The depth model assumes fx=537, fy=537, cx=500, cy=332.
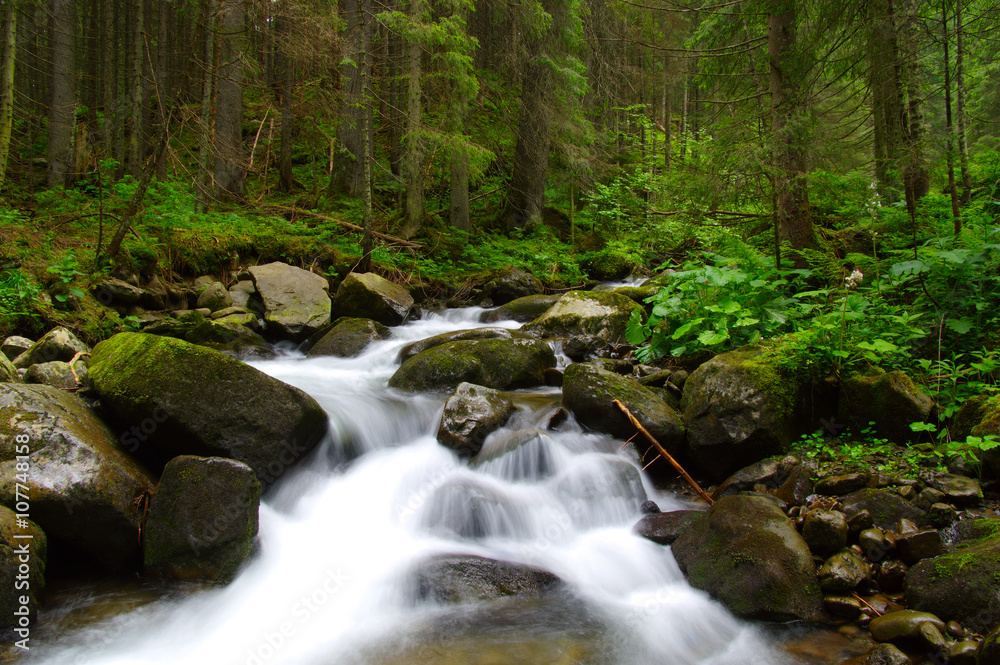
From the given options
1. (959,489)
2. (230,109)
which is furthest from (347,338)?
(230,109)

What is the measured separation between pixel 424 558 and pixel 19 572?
7.94 feet

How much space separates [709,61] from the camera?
29.7 feet

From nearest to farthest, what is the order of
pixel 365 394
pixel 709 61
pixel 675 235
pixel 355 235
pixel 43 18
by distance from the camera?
pixel 365 394 → pixel 709 61 → pixel 675 235 → pixel 355 235 → pixel 43 18

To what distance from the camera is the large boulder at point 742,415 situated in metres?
4.72

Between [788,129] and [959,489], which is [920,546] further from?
[788,129]

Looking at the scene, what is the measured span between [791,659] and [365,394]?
4.95 metres

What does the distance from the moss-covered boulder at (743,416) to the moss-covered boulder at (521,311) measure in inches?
205

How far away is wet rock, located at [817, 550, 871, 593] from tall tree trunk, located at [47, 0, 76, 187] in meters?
16.5

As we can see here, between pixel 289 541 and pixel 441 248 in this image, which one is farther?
pixel 441 248

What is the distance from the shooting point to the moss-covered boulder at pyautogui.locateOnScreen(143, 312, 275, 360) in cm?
738

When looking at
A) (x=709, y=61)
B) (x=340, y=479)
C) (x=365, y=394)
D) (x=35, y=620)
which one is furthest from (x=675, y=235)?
(x=35, y=620)

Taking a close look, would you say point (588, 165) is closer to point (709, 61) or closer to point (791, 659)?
point (709, 61)

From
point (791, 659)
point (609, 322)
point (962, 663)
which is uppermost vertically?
point (609, 322)

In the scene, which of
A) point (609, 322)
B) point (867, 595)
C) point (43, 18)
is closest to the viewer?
point (867, 595)
